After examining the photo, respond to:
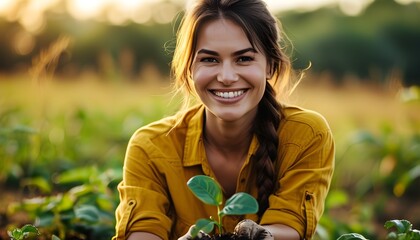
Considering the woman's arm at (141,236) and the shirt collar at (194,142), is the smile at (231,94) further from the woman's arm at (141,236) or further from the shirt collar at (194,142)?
the woman's arm at (141,236)

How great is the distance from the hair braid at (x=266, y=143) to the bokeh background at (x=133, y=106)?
0.20 meters

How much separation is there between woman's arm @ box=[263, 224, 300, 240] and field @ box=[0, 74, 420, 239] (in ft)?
2.53

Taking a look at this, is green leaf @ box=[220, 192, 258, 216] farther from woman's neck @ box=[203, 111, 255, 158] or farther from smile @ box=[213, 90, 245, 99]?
woman's neck @ box=[203, 111, 255, 158]

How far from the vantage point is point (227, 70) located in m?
2.33

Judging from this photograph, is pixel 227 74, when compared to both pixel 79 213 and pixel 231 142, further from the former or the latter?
pixel 79 213

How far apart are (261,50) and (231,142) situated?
38 cm

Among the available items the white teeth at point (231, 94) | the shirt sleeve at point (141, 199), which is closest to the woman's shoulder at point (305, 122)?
the white teeth at point (231, 94)

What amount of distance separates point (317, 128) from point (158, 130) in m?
0.57

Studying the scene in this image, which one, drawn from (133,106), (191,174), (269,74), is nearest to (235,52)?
(269,74)

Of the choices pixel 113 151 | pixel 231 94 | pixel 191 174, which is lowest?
pixel 113 151

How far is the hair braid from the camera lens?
2445mm

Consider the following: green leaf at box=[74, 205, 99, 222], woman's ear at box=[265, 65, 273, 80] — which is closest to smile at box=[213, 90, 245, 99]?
woman's ear at box=[265, 65, 273, 80]

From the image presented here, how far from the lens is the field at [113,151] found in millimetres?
3322

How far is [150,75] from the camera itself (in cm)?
682
